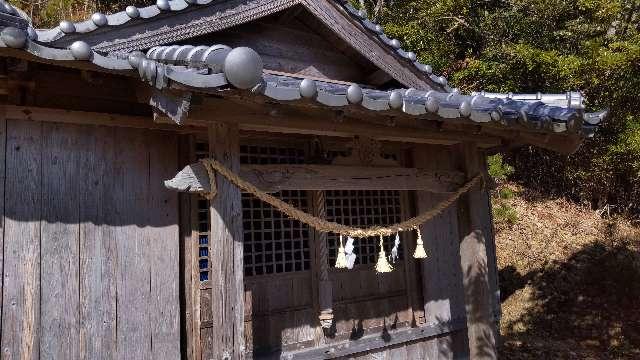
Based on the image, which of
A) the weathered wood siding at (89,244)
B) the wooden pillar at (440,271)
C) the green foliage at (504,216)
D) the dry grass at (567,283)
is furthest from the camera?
the green foliage at (504,216)

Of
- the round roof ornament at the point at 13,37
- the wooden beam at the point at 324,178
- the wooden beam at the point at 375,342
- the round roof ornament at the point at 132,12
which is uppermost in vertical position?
the round roof ornament at the point at 132,12

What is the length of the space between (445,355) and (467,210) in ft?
8.24

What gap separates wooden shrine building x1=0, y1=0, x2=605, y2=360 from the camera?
3330 millimetres

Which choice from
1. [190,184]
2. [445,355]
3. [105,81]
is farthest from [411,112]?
[445,355]

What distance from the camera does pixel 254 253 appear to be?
529cm

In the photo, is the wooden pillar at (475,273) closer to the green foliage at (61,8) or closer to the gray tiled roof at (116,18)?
the gray tiled roof at (116,18)

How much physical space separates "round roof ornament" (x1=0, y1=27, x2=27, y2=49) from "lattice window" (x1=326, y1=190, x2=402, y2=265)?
4.04 meters

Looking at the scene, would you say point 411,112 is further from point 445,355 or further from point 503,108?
point 445,355

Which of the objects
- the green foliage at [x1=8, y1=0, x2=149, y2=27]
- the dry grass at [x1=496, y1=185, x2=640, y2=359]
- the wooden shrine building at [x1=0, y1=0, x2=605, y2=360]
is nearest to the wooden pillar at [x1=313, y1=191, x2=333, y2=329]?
the wooden shrine building at [x1=0, y1=0, x2=605, y2=360]

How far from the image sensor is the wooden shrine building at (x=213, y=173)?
10.9ft

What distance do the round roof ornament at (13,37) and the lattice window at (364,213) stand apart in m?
4.04

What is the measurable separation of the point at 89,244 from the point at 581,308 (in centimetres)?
1140

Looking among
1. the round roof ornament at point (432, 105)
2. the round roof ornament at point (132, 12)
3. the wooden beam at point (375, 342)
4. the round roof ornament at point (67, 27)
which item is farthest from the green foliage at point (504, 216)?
the round roof ornament at point (67, 27)

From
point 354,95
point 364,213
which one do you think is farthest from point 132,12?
point 364,213
